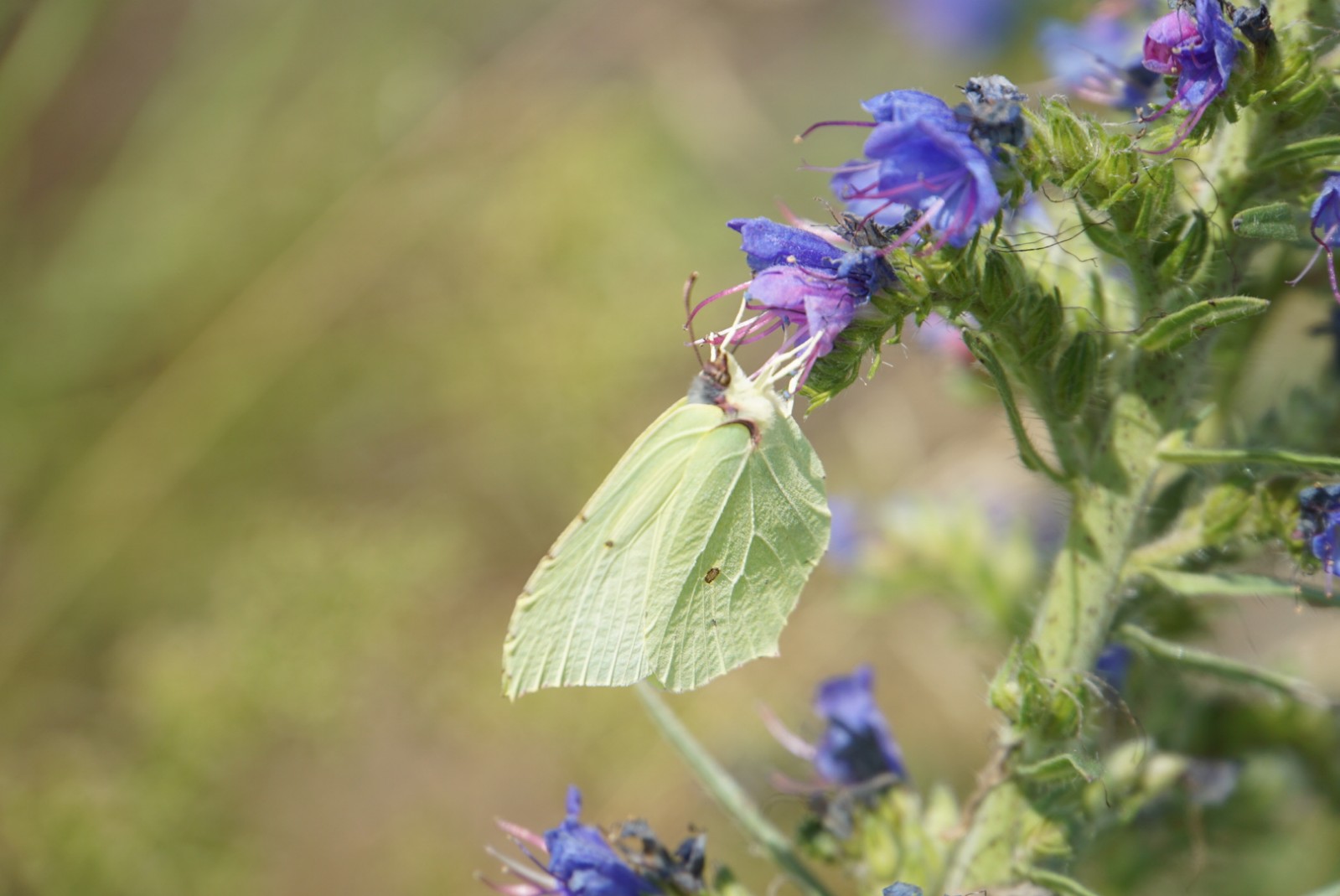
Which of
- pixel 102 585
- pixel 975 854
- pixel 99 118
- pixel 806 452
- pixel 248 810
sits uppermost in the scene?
pixel 99 118

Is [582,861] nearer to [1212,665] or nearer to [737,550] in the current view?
[737,550]

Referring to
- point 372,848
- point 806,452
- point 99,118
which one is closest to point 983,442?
point 372,848

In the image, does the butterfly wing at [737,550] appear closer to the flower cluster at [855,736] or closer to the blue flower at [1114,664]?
the flower cluster at [855,736]

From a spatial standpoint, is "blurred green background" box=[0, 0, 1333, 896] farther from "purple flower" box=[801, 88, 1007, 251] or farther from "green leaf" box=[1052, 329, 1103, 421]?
"purple flower" box=[801, 88, 1007, 251]

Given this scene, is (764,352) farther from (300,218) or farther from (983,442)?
(300,218)

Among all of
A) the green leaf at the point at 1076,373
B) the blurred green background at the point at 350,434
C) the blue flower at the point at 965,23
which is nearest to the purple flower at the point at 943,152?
the green leaf at the point at 1076,373

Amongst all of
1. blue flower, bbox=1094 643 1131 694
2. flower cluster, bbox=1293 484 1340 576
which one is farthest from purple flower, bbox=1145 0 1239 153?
blue flower, bbox=1094 643 1131 694
